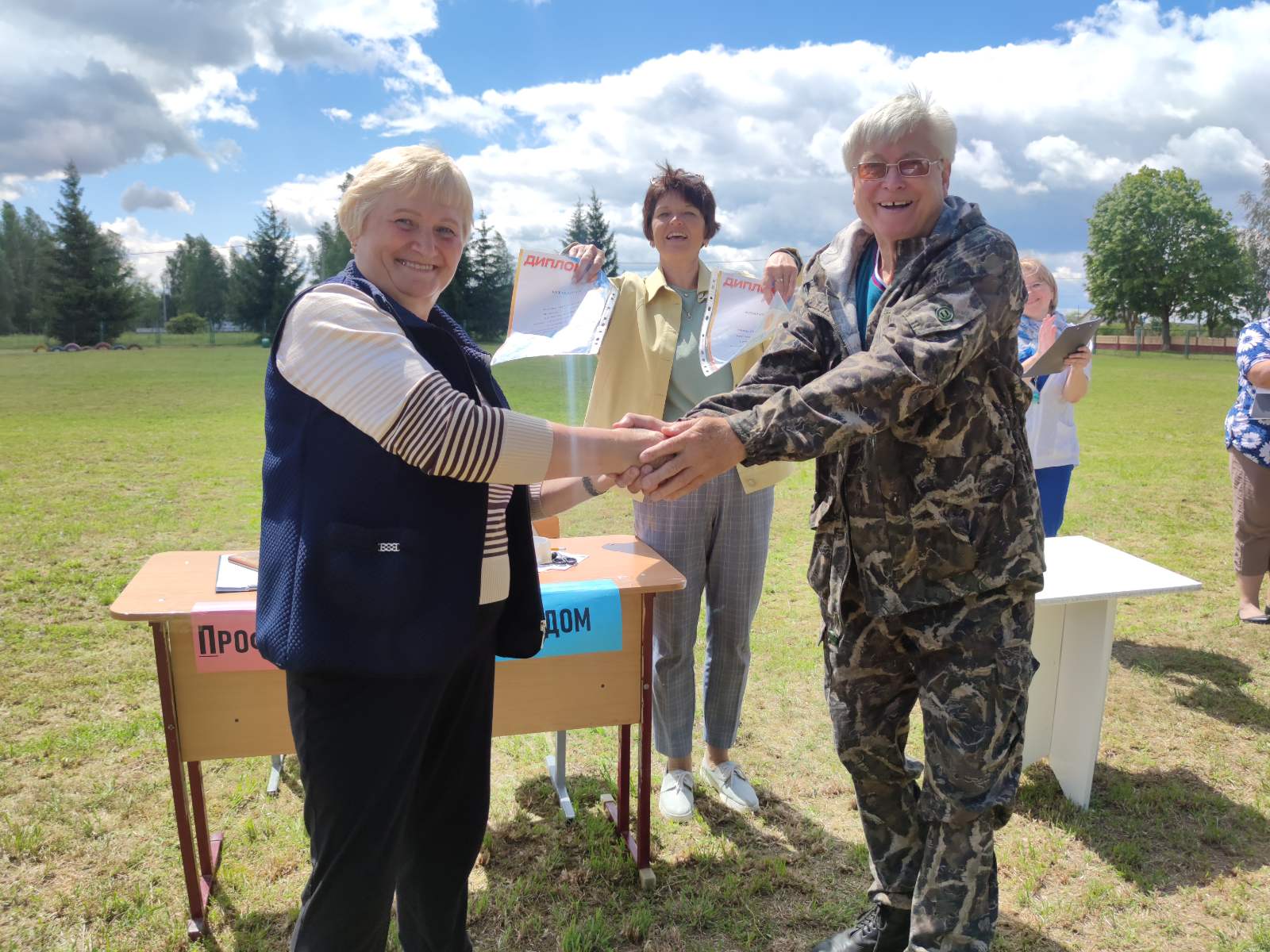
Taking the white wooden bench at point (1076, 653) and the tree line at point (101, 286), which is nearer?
the white wooden bench at point (1076, 653)

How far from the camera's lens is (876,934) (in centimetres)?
249

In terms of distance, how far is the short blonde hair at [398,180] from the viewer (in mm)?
1738

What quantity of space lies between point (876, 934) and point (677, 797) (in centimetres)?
104

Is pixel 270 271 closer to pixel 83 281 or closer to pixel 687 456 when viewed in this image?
pixel 83 281

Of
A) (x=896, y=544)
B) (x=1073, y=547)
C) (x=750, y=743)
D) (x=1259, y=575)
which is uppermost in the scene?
(x=896, y=544)

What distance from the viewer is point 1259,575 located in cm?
540

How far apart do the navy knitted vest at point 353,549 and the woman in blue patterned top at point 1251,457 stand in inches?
197

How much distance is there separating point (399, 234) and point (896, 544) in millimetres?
1401

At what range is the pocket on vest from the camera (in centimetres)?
158

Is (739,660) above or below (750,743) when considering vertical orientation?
above

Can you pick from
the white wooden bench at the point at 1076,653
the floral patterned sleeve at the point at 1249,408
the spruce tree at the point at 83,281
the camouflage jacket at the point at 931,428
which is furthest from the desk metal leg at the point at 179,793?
the spruce tree at the point at 83,281

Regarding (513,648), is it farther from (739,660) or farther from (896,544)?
(739,660)

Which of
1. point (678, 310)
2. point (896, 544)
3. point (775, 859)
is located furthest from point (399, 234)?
point (775, 859)

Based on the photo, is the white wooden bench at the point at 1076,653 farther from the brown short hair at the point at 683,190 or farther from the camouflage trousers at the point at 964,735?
the brown short hair at the point at 683,190
